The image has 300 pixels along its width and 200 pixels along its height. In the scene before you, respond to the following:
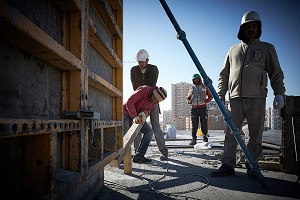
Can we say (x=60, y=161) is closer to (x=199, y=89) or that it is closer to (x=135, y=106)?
(x=135, y=106)

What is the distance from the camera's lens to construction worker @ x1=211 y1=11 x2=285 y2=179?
2742 mm

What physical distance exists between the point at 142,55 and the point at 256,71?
2235 millimetres

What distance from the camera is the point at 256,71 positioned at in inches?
109

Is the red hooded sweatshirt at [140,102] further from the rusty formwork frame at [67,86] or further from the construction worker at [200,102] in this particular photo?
the construction worker at [200,102]

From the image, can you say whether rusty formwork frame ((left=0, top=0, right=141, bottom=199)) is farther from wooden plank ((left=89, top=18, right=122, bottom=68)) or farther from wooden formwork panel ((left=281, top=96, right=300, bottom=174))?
wooden formwork panel ((left=281, top=96, right=300, bottom=174))

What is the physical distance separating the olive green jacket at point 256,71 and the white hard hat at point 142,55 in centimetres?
187

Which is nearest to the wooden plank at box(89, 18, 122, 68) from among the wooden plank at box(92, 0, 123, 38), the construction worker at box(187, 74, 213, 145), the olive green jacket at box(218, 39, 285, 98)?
the wooden plank at box(92, 0, 123, 38)

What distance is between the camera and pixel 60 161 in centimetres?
143

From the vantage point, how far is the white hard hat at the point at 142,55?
13.7 ft

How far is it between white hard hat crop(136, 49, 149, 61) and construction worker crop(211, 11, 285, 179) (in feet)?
5.98

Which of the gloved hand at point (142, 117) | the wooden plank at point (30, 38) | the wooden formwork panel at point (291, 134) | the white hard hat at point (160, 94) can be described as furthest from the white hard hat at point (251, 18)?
the wooden plank at point (30, 38)

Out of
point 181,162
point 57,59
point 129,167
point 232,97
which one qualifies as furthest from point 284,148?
point 57,59

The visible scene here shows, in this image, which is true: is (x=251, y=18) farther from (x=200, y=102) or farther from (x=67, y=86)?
(x=200, y=102)

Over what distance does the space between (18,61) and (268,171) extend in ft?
11.1
